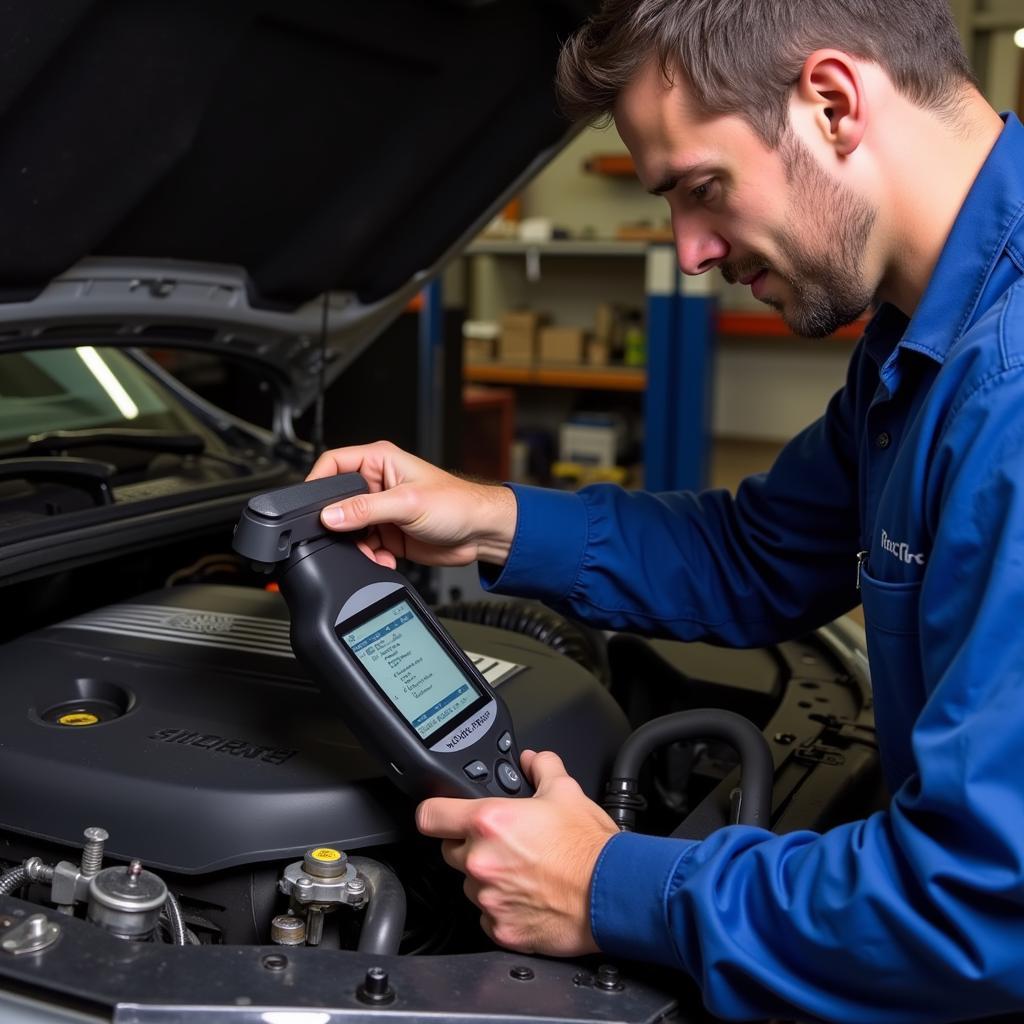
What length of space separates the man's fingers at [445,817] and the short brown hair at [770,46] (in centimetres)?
57

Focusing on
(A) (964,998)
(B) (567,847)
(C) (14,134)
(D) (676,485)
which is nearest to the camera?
(A) (964,998)

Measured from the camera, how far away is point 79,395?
169 cm

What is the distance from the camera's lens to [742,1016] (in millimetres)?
820

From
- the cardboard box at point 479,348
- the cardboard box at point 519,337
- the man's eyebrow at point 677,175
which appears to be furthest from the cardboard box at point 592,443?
the man's eyebrow at point 677,175

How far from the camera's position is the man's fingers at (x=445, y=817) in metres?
0.94

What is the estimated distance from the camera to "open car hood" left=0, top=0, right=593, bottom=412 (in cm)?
118

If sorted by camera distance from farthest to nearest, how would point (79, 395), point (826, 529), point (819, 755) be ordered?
point (79, 395) → point (826, 529) → point (819, 755)

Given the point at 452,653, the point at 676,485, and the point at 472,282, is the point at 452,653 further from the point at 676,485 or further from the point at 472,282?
the point at 472,282

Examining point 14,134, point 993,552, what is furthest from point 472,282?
point 993,552

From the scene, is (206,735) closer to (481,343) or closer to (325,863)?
(325,863)

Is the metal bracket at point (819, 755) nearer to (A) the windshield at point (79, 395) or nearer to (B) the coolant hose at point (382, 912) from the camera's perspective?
(B) the coolant hose at point (382, 912)

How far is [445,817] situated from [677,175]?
1.80 feet

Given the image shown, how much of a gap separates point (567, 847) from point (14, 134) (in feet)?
2.68

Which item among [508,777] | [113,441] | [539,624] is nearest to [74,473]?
[113,441]
